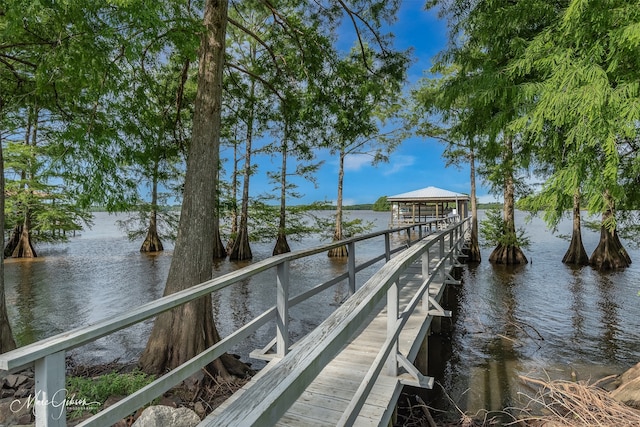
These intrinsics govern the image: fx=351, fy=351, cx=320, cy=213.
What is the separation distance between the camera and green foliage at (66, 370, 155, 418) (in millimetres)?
3762

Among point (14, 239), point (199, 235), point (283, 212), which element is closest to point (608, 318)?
point (199, 235)

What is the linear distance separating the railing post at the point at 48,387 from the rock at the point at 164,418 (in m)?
2.06

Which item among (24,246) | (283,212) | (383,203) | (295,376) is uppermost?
(383,203)

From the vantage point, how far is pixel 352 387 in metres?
2.75

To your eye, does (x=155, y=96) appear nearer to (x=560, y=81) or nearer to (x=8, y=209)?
(x=560, y=81)

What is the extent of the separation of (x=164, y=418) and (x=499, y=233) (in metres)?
17.1

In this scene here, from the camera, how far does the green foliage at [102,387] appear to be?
148 inches

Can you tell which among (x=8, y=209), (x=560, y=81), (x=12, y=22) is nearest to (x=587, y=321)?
(x=560, y=81)

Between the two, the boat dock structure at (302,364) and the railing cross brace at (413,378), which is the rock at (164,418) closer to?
the boat dock structure at (302,364)

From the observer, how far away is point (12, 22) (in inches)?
135

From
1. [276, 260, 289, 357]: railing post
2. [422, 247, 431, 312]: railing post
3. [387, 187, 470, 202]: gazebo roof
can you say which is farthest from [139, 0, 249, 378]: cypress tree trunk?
[387, 187, 470, 202]: gazebo roof

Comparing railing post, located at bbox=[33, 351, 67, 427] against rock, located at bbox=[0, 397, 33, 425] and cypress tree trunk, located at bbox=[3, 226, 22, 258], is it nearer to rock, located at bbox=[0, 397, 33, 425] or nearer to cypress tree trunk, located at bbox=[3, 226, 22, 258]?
rock, located at bbox=[0, 397, 33, 425]

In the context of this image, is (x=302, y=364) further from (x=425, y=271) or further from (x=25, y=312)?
(x=25, y=312)

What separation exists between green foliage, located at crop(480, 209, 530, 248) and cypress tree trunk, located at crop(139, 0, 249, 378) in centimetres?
1485
